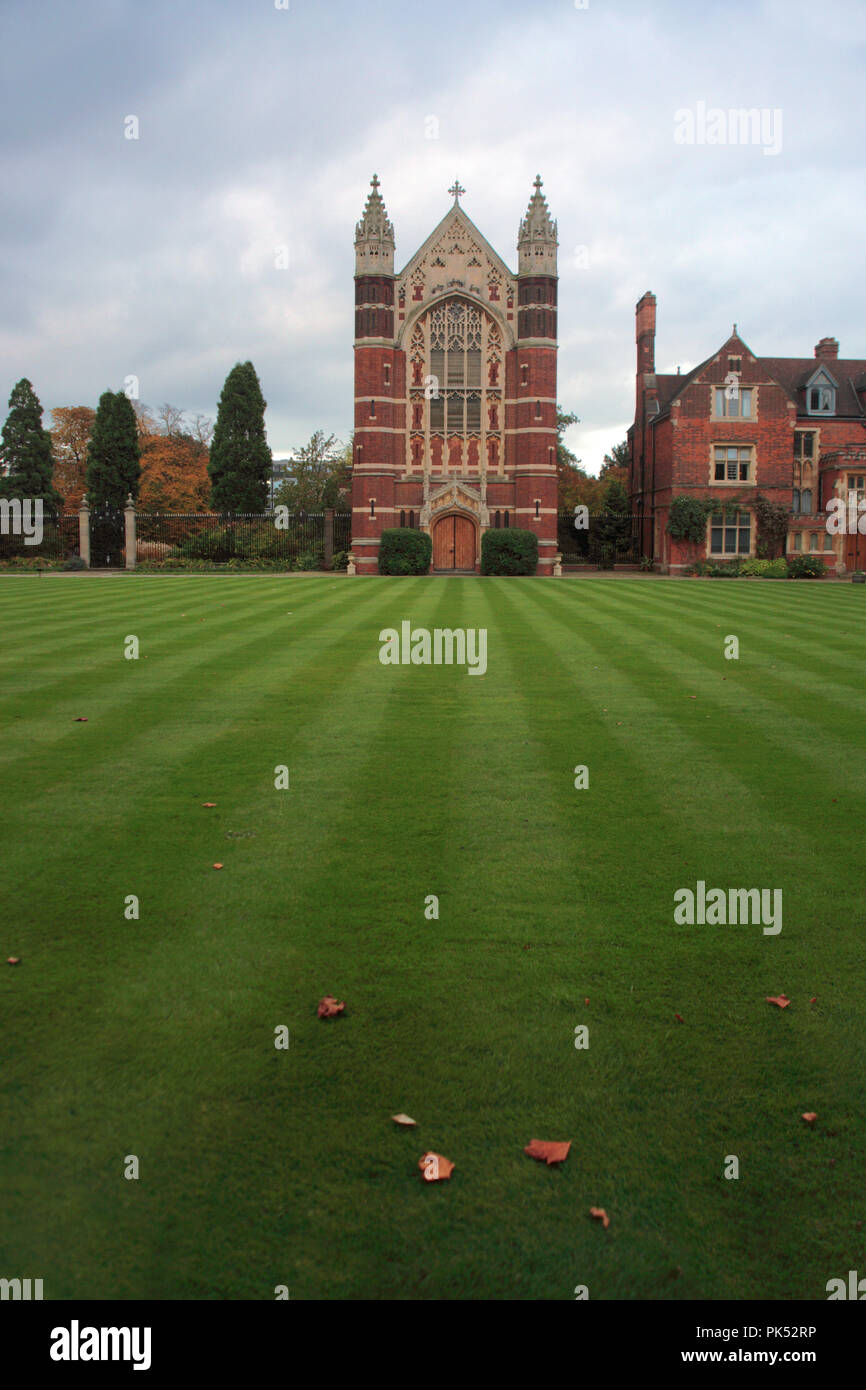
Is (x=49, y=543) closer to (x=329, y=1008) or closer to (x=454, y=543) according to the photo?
(x=454, y=543)

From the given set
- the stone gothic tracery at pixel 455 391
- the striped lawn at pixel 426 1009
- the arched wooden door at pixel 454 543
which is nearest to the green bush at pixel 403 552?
the arched wooden door at pixel 454 543

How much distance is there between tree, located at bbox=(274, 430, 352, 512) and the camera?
56156 mm

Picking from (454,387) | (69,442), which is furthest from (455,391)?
(69,442)

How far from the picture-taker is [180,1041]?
4062 mm

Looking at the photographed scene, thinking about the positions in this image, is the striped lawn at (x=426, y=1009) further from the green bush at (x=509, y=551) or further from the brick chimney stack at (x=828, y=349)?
the brick chimney stack at (x=828, y=349)

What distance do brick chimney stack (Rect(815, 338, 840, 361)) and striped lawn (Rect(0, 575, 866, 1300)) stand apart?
5058 cm

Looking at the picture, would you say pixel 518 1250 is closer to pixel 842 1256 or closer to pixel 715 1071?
pixel 842 1256

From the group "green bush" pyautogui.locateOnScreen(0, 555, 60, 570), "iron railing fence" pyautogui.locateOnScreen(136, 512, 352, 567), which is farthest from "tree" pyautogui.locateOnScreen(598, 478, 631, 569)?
"green bush" pyautogui.locateOnScreen(0, 555, 60, 570)

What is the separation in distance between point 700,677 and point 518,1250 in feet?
34.5

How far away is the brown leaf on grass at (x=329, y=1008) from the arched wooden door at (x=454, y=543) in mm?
43292

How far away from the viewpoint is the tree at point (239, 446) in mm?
54188

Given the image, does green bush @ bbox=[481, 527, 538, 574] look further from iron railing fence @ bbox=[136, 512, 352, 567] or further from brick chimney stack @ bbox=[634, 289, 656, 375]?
brick chimney stack @ bbox=[634, 289, 656, 375]

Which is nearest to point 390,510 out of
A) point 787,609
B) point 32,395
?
point 32,395

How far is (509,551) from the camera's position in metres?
44.1
